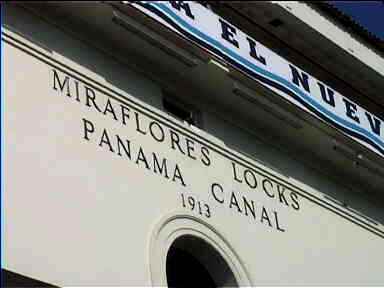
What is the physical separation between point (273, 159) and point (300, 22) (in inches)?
101

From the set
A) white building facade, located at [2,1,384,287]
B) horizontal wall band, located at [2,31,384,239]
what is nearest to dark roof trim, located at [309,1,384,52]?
white building facade, located at [2,1,384,287]

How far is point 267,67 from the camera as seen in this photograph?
14.1 meters

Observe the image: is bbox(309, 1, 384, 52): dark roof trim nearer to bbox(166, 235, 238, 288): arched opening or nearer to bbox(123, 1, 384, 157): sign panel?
bbox(123, 1, 384, 157): sign panel

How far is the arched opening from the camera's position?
12133mm

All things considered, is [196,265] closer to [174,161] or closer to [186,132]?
[174,161]

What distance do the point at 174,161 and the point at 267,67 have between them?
2.34 metres

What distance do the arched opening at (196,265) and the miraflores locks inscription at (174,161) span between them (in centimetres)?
39

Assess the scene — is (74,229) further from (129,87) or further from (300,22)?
(300,22)

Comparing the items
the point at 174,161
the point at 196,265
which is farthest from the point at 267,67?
the point at 196,265

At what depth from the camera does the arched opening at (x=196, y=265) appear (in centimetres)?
1213

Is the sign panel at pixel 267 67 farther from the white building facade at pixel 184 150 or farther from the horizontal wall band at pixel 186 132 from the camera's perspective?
the horizontal wall band at pixel 186 132

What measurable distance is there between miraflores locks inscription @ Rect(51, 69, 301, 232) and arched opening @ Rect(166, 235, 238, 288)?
39cm

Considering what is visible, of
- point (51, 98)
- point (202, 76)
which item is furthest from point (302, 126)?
point (51, 98)

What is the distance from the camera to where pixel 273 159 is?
14.2m
